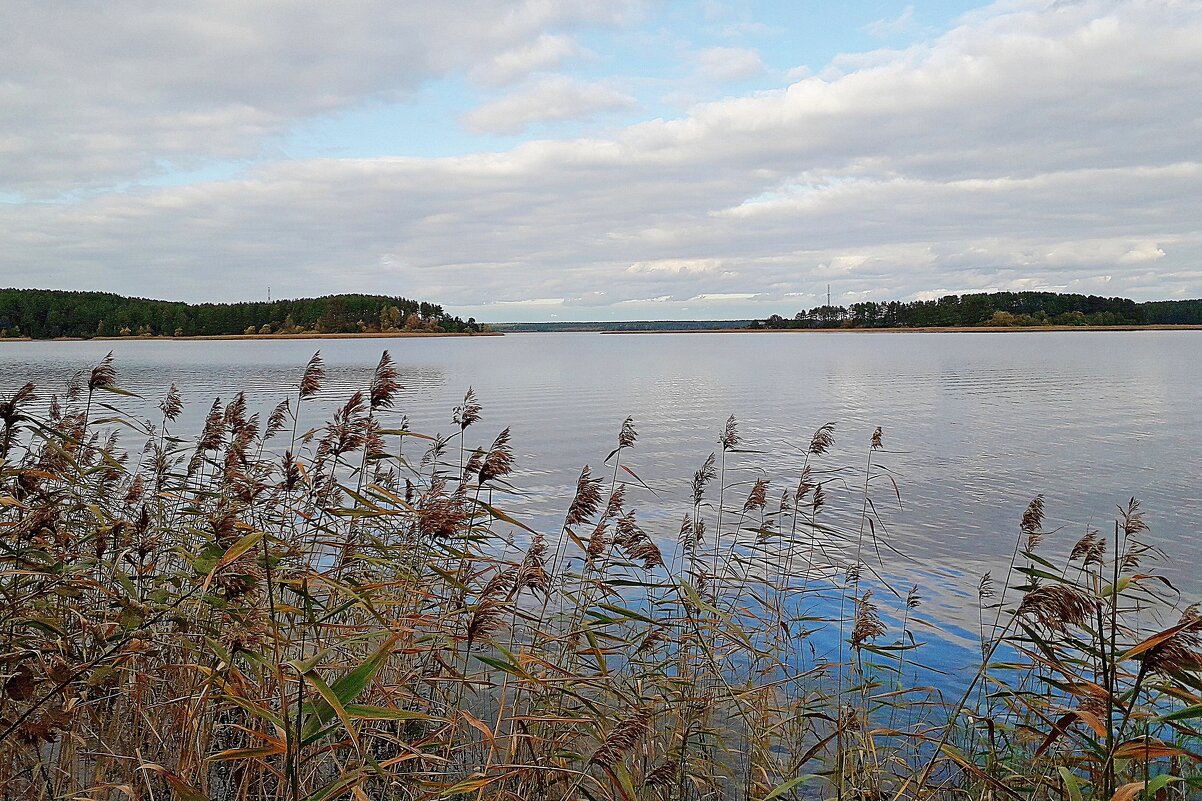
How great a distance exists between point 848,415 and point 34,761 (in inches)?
932

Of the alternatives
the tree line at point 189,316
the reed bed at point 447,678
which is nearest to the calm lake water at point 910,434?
the reed bed at point 447,678

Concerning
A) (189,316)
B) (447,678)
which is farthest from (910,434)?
(189,316)

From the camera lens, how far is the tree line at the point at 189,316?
10050cm

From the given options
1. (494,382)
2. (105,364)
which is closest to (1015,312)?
(494,382)

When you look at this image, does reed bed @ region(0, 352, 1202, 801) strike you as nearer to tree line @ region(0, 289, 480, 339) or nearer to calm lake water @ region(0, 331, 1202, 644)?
calm lake water @ region(0, 331, 1202, 644)

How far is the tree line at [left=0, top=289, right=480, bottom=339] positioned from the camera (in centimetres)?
10050

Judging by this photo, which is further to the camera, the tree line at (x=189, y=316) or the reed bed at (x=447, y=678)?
the tree line at (x=189, y=316)

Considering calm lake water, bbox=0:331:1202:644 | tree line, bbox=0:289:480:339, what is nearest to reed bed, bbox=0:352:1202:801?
calm lake water, bbox=0:331:1202:644

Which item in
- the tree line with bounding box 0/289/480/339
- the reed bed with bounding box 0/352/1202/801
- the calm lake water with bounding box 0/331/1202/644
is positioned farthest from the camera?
the tree line with bounding box 0/289/480/339

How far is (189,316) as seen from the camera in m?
123

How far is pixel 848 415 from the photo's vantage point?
25.2 m

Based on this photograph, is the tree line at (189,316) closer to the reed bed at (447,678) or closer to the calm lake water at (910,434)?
the calm lake water at (910,434)

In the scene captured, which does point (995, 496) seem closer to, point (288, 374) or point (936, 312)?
point (288, 374)

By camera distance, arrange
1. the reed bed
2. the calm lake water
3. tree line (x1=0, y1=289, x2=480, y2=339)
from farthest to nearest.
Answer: tree line (x1=0, y1=289, x2=480, y2=339) < the calm lake water < the reed bed
